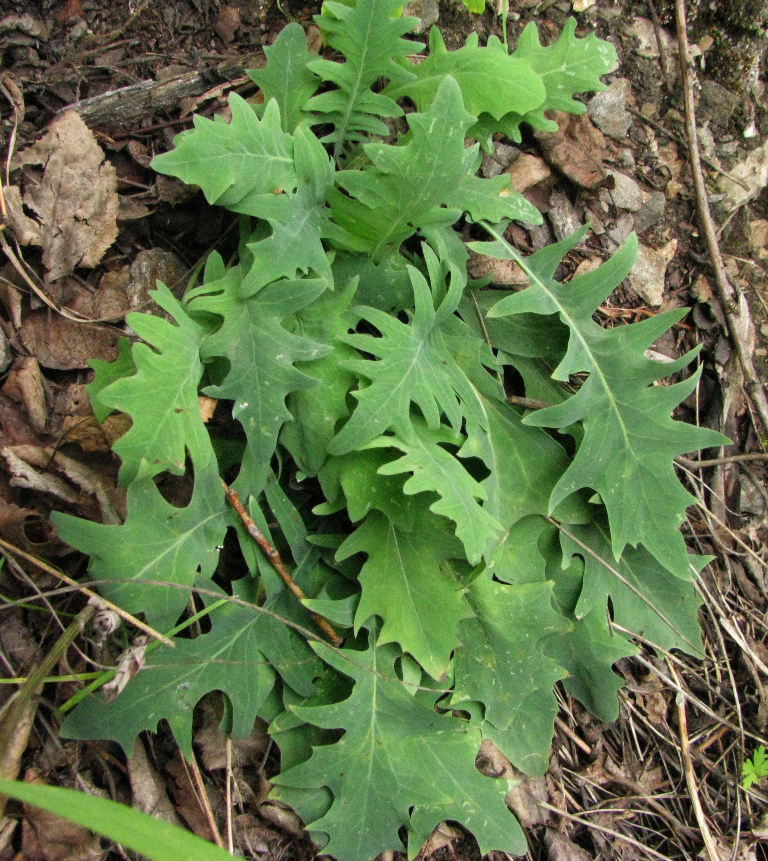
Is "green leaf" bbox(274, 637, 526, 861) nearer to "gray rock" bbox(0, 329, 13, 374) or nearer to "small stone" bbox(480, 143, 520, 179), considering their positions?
"gray rock" bbox(0, 329, 13, 374)

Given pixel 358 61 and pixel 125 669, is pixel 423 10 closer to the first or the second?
pixel 358 61

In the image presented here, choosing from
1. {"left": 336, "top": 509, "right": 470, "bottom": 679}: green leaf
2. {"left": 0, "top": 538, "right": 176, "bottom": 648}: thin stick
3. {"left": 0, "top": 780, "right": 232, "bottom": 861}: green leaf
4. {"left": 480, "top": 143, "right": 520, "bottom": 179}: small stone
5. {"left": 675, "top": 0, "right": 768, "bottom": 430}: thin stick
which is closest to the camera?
{"left": 0, "top": 780, "right": 232, "bottom": 861}: green leaf

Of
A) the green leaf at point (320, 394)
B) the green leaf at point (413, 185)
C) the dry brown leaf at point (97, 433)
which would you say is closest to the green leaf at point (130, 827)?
the green leaf at point (320, 394)

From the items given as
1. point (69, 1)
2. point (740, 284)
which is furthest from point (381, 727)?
point (69, 1)

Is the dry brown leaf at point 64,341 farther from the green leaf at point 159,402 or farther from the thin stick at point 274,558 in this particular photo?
the thin stick at point 274,558

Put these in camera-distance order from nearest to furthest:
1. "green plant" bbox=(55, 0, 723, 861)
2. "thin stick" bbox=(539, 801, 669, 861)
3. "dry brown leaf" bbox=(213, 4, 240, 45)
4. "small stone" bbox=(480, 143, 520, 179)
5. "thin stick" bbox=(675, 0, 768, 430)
→ "green plant" bbox=(55, 0, 723, 861) → "thin stick" bbox=(539, 801, 669, 861) → "dry brown leaf" bbox=(213, 4, 240, 45) → "small stone" bbox=(480, 143, 520, 179) → "thin stick" bbox=(675, 0, 768, 430)

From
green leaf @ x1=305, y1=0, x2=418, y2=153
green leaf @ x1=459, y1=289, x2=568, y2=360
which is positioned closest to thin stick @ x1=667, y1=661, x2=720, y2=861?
green leaf @ x1=459, y1=289, x2=568, y2=360
